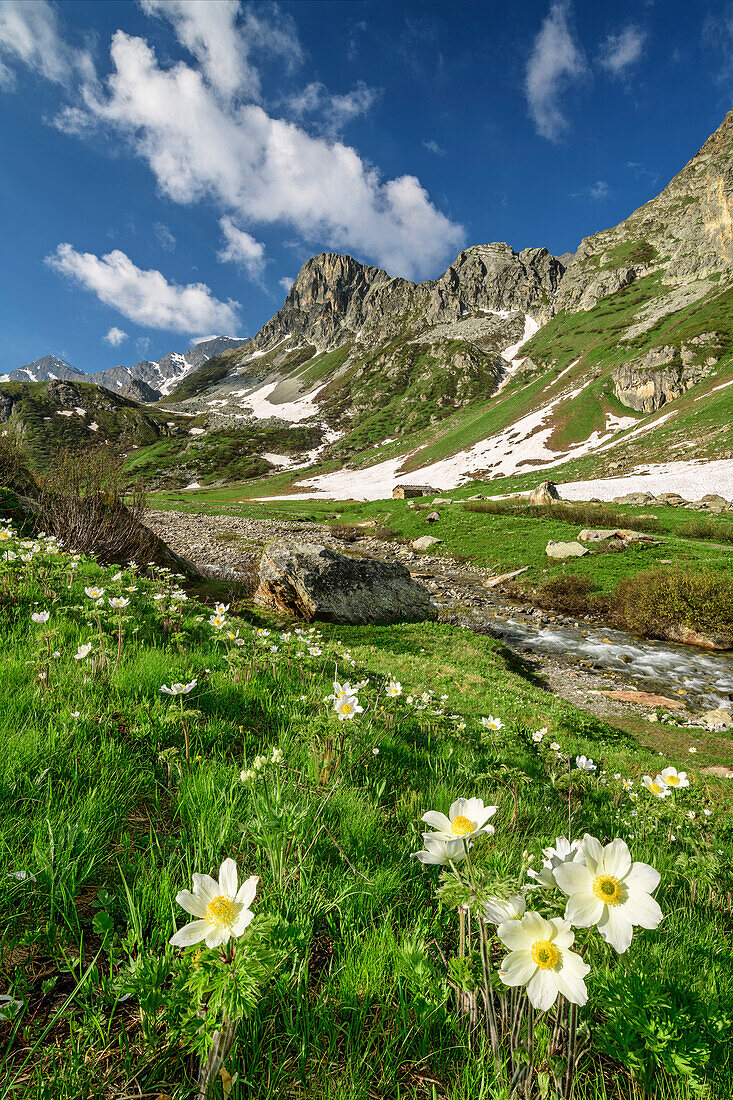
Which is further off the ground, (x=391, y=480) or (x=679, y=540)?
(x=391, y=480)

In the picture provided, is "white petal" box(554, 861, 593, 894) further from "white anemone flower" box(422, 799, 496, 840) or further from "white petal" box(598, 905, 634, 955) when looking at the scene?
"white anemone flower" box(422, 799, 496, 840)

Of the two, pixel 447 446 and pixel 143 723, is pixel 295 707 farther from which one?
pixel 447 446

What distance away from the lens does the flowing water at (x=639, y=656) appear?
42.6 ft

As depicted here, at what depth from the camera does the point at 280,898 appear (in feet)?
5.87

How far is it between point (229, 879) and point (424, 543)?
32938 mm

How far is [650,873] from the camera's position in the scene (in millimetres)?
1341

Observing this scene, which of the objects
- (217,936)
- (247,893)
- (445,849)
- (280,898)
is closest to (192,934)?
(217,936)

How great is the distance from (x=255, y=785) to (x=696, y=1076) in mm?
2047

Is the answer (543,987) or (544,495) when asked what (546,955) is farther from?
(544,495)

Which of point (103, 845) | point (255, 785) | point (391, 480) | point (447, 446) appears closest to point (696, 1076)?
point (255, 785)

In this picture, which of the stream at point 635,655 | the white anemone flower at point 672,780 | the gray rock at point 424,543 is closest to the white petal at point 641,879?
the white anemone flower at point 672,780

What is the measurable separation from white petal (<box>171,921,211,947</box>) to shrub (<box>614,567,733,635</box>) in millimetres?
20397

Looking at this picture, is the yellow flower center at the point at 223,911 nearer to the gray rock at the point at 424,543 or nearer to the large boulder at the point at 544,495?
the gray rock at the point at 424,543

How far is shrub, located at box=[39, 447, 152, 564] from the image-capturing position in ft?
35.6
